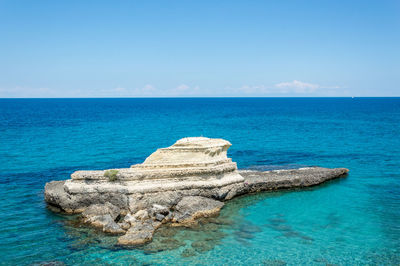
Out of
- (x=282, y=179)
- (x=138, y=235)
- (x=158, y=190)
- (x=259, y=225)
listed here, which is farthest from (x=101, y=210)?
(x=282, y=179)

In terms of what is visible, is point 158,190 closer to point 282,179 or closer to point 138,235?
point 138,235

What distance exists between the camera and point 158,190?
18344 mm

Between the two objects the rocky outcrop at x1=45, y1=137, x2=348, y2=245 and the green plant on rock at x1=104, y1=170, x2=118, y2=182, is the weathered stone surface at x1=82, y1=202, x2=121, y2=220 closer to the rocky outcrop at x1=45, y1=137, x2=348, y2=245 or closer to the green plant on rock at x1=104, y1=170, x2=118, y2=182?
the rocky outcrop at x1=45, y1=137, x2=348, y2=245

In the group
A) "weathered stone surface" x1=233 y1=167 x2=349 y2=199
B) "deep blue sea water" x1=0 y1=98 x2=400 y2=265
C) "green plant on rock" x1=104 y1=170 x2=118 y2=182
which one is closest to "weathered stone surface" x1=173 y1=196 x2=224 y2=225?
"deep blue sea water" x1=0 y1=98 x2=400 y2=265

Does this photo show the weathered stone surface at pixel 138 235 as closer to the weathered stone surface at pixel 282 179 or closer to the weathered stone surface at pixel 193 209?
the weathered stone surface at pixel 193 209

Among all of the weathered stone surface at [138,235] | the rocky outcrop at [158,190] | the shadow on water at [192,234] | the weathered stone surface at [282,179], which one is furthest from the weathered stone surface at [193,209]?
the weathered stone surface at [282,179]

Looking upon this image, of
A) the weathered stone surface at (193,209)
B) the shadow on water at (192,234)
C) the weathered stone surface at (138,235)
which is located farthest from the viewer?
the weathered stone surface at (193,209)

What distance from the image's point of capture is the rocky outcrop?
17.0 m

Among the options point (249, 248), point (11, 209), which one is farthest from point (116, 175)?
point (249, 248)

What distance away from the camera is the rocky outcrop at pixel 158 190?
55.8ft

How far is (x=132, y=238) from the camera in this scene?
1462 cm

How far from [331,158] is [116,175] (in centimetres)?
2277

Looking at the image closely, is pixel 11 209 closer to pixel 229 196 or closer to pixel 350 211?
pixel 229 196

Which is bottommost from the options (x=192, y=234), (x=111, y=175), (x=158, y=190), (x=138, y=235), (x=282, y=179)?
(x=192, y=234)
